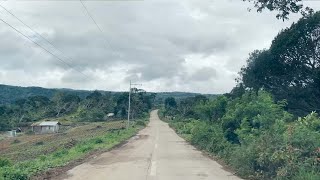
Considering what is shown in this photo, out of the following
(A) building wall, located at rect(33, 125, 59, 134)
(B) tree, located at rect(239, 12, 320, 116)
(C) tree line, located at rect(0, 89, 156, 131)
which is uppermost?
(B) tree, located at rect(239, 12, 320, 116)

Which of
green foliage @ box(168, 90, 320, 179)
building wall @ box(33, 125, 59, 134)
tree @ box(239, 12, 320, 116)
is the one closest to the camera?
green foliage @ box(168, 90, 320, 179)

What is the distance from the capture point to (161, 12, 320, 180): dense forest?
42.9 feet

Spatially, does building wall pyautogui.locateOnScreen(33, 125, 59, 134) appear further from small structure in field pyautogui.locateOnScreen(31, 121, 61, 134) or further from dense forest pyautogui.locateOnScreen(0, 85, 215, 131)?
dense forest pyautogui.locateOnScreen(0, 85, 215, 131)

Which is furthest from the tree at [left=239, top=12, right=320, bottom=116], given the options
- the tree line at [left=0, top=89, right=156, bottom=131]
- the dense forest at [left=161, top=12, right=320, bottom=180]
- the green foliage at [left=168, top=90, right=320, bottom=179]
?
the tree line at [left=0, top=89, right=156, bottom=131]

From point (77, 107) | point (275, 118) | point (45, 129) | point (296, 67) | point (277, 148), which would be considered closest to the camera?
point (277, 148)

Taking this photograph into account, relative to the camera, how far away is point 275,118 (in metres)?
18.4

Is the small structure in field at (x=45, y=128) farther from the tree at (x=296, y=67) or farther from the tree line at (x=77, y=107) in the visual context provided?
the tree at (x=296, y=67)

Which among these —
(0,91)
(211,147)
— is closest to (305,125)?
(211,147)

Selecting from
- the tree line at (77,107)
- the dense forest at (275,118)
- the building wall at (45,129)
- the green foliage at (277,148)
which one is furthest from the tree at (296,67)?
the tree line at (77,107)

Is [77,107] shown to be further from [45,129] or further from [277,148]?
[277,148]

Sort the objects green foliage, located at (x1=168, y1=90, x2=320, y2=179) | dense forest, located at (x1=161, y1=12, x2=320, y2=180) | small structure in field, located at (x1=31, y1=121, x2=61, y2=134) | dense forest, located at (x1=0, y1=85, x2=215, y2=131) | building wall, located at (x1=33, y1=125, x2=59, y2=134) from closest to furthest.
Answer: green foliage, located at (x1=168, y1=90, x2=320, y2=179) → dense forest, located at (x1=161, y1=12, x2=320, y2=180) → building wall, located at (x1=33, y1=125, x2=59, y2=134) → small structure in field, located at (x1=31, y1=121, x2=61, y2=134) → dense forest, located at (x1=0, y1=85, x2=215, y2=131)

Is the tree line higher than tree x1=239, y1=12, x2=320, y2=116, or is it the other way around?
tree x1=239, y1=12, x2=320, y2=116

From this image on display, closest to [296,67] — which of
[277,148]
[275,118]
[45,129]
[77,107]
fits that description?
[275,118]

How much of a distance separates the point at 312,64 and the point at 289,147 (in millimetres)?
29735
